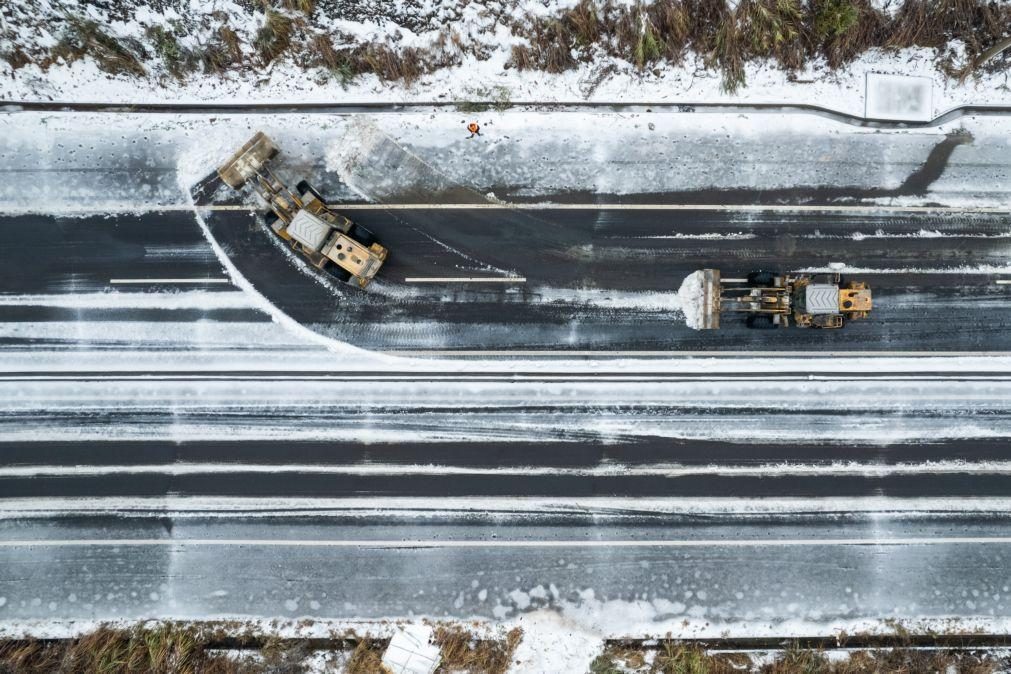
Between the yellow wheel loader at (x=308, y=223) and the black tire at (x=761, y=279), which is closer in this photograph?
the yellow wheel loader at (x=308, y=223)

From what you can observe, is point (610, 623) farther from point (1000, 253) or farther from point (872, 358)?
point (1000, 253)

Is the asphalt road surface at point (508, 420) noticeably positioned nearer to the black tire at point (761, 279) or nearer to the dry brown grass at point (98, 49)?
the black tire at point (761, 279)

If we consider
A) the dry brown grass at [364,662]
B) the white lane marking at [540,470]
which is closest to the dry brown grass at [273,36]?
the white lane marking at [540,470]

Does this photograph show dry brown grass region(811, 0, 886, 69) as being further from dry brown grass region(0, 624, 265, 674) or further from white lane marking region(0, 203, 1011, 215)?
dry brown grass region(0, 624, 265, 674)

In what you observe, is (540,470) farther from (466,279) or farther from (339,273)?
(339,273)

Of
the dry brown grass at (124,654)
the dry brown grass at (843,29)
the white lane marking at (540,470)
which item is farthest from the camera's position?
the white lane marking at (540,470)

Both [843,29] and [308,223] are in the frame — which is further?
[843,29]

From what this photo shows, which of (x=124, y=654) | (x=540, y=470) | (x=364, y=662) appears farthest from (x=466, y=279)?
(x=124, y=654)
